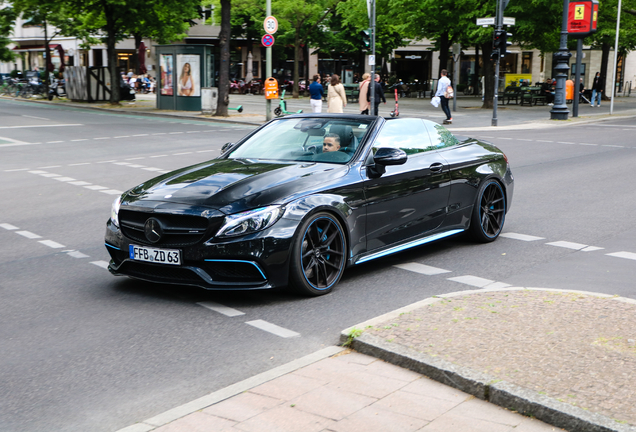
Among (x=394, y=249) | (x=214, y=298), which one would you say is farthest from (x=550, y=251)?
(x=214, y=298)

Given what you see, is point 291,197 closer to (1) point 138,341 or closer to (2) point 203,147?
(1) point 138,341

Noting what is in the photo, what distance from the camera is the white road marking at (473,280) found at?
20.7 feet

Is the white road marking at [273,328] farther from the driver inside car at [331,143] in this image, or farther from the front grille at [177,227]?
the driver inside car at [331,143]

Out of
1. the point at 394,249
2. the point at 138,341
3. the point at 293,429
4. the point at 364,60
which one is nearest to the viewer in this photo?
the point at 293,429

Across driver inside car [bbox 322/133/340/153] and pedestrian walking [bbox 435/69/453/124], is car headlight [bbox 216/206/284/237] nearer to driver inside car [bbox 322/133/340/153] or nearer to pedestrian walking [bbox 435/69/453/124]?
driver inside car [bbox 322/133/340/153]

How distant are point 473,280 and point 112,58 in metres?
33.7

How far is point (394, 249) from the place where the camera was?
6723 millimetres

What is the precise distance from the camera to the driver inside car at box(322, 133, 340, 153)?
6.64 m

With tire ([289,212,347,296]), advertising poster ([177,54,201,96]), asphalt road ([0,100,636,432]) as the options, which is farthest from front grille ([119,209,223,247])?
advertising poster ([177,54,201,96])

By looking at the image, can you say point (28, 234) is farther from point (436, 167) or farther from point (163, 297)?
point (436, 167)

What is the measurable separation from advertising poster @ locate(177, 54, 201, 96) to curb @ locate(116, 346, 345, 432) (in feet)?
94.7

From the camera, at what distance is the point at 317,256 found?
5.85 meters

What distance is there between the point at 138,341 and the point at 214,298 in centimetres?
110

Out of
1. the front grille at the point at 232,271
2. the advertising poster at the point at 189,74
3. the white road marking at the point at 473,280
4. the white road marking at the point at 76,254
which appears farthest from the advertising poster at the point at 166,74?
the front grille at the point at 232,271
